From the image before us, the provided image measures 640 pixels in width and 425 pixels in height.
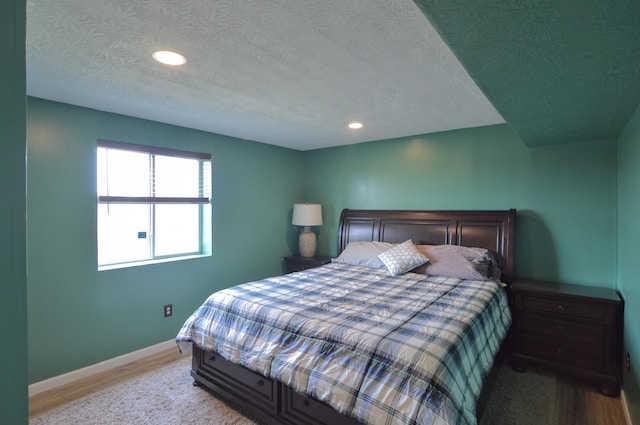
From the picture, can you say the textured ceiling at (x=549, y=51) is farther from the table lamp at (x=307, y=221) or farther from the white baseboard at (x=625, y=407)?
the table lamp at (x=307, y=221)

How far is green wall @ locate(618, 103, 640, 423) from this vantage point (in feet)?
6.47

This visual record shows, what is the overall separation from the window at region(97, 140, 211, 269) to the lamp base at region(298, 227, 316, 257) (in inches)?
50.2

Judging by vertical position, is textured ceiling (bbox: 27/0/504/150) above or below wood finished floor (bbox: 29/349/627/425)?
above

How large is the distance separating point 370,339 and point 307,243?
110 inches

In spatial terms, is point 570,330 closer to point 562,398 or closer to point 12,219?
point 562,398

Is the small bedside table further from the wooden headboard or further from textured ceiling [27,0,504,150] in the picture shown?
textured ceiling [27,0,504,150]

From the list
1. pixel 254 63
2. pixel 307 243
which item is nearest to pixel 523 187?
pixel 307 243

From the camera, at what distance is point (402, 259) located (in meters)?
3.26

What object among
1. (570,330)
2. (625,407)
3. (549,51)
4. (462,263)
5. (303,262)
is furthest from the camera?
(303,262)

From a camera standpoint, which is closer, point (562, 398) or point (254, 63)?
point (254, 63)

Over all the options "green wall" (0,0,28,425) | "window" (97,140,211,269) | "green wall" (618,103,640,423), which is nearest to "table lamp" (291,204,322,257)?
"window" (97,140,211,269)

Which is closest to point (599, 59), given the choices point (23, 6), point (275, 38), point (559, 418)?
point (275, 38)

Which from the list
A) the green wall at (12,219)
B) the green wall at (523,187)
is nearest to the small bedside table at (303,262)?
the green wall at (523,187)

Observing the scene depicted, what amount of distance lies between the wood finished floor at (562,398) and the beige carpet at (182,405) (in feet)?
0.27
